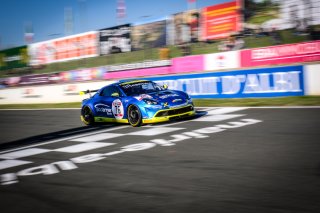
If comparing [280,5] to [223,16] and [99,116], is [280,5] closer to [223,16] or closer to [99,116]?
[223,16]

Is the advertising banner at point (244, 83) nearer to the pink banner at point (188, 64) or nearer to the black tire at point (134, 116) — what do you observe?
the pink banner at point (188, 64)

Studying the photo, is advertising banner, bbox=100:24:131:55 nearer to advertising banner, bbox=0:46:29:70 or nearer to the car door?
advertising banner, bbox=0:46:29:70

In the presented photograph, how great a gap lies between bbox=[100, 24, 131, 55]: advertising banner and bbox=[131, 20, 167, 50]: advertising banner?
1.82 feet

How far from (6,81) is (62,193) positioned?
31.7m

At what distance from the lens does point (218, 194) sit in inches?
171

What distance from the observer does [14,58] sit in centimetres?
3509

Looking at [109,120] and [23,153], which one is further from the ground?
[109,120]

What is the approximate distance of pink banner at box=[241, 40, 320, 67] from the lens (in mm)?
14984

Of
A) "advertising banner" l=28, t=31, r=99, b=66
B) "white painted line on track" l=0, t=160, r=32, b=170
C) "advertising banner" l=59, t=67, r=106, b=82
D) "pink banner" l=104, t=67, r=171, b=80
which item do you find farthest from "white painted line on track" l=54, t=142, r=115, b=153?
"advertising banner" l=28, t=31, r=99, b=66

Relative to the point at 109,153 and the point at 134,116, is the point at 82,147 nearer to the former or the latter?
the point at 109,153

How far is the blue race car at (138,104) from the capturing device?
33.8ft

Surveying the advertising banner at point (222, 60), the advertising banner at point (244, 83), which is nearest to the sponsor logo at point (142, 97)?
the advertising banner at point (244, 83)

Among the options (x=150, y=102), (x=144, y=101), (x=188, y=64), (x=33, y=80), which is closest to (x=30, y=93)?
(x=33, y=80)

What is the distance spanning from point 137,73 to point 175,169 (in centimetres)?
1764
